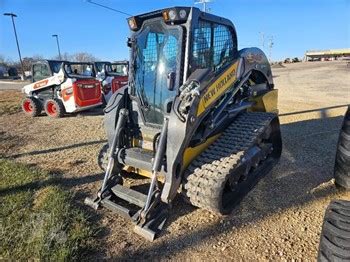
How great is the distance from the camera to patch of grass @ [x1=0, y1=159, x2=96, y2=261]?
3043mm

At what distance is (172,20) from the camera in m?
3.62

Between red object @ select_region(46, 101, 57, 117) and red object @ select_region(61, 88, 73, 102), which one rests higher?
red object @ select_region(61, 88, 73, 102)

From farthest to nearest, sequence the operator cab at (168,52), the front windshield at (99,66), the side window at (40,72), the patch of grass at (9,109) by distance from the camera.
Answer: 1. the front windshield at (99,66)
2. the patch of grass at (9,109)
3. the side window at (40,72)
4. the operator cab at (168,52)

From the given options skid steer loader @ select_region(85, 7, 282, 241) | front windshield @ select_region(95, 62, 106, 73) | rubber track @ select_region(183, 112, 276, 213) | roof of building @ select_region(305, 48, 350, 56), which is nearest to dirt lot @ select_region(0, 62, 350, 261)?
skid steer loader @ select_region(85, 7, 282, 241)

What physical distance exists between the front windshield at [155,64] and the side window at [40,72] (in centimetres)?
805

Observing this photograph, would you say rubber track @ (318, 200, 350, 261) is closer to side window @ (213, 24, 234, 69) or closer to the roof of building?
side window @ (213, 24, 234, 69)

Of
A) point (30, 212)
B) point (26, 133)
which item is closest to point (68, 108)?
point (26, 133)

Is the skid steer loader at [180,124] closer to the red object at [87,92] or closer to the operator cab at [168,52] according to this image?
the operator cab at [168,52]

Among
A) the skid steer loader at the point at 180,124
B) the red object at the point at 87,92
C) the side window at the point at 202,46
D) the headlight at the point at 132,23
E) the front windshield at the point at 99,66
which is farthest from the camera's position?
the front windshield at the point at 99,66

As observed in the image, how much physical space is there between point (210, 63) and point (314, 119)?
5550mm

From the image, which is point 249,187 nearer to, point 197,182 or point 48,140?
point 197,182

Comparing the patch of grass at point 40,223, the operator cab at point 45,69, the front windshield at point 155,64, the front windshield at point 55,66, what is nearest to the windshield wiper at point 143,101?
the front windshield at point 155,64

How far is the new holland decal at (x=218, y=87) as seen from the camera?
11.6 feet

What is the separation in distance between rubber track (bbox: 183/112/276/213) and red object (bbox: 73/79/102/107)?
23.9 ft
